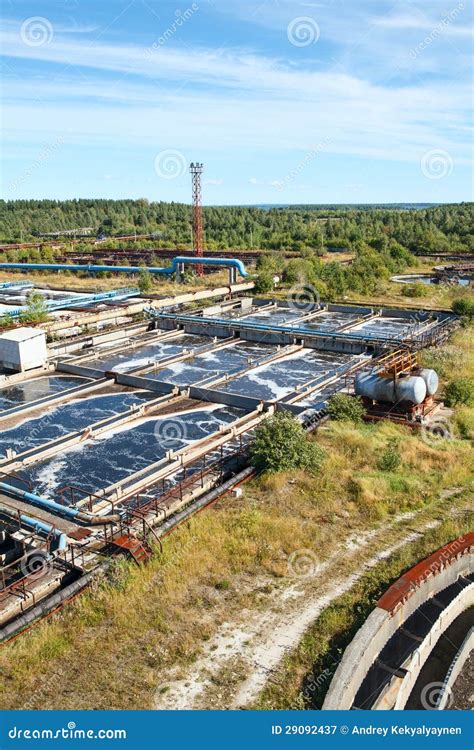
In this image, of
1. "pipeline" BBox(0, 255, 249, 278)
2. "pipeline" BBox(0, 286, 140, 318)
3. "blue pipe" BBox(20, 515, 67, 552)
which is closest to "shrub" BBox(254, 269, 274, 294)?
"pipeline" BBox(0, 255, 249, 278)

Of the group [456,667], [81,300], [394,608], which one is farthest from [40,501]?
[81,300]

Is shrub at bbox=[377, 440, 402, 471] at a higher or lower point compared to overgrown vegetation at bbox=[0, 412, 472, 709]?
higher

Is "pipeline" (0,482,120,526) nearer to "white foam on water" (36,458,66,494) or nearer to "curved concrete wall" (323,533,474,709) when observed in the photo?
"white foam on water" (36,458,66,494)

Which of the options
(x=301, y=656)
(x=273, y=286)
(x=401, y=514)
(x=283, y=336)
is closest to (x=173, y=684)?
(x=301, y=656)

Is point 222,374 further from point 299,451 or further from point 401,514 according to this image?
point 401,514

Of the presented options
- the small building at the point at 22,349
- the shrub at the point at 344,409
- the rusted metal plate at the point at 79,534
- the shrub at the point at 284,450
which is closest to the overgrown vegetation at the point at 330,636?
the shrub at the point at 284,450

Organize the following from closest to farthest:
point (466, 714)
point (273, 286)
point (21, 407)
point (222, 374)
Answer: point (466, 714) < point (21, 407) < point (222, 374) < point (273, 286)

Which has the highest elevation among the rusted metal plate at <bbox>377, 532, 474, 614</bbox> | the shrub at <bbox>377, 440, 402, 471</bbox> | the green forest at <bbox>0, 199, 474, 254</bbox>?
the green forest at <bbox>0, 199, 474, 254</bbox>
